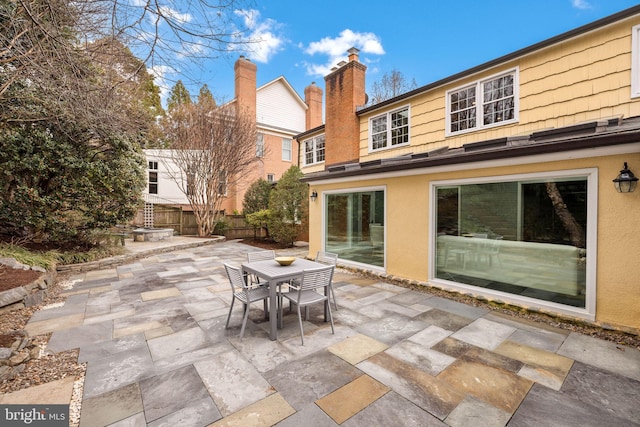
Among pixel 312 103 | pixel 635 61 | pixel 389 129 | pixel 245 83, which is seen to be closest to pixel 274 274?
pixel 389 129

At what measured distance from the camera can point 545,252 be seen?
4.65 metres

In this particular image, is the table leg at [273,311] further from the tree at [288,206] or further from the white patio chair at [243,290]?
the tree at [288,206]

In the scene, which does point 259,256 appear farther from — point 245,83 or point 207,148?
point 245,83

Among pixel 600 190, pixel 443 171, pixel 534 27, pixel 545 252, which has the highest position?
pixel 534 27

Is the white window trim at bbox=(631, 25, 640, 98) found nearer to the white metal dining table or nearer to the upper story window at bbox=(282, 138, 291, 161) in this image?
the white metal dining table

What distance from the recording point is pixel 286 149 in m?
20.6

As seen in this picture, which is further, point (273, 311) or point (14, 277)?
point (14, 277)

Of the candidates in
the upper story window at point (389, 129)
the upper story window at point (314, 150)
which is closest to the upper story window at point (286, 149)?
the upper story window at point (314, 150)

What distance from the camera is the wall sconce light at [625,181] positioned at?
144 inches

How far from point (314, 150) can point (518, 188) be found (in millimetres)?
9584

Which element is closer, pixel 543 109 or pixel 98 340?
pixel 98 340

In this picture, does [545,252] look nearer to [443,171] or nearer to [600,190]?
[600,190]

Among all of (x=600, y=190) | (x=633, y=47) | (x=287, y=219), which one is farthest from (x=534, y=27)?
(x=287, y=219)

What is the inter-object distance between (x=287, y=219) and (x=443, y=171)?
7176 mm
